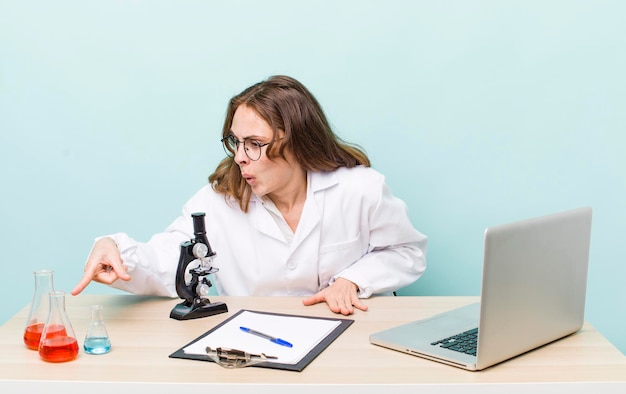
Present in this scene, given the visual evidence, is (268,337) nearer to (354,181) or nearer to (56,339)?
(56,339)

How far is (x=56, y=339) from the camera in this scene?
4.92 feet

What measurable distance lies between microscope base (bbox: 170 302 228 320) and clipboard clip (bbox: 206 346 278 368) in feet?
1.07

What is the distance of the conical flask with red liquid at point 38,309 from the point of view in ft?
5.16

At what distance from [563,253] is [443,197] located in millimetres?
1255

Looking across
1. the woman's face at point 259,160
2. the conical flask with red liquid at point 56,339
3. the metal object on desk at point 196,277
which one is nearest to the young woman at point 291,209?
the woman's face at point 259,160

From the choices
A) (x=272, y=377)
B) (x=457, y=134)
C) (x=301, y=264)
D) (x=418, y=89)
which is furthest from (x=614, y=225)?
(x=272, y=377)

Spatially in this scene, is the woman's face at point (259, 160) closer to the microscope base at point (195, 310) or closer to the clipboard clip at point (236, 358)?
the microscope base at point (195, 310)

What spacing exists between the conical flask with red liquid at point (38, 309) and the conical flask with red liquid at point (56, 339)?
0.20 feet

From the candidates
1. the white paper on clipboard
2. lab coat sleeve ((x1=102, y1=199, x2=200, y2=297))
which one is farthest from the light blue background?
the white paper on clipboard

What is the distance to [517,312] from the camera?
1.46 meters

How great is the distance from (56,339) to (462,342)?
0.85 metres

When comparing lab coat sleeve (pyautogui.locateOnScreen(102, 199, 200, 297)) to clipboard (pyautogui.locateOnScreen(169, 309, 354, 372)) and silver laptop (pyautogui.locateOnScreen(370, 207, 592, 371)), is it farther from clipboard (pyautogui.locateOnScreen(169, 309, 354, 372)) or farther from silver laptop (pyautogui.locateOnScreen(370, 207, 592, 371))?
silver laptop (pyautogui.locateOnScreen(370, 207, 592, 371))

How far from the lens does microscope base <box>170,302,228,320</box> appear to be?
5.90 ft

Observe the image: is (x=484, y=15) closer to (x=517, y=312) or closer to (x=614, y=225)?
(x=614, y=225)
